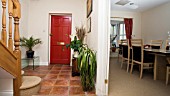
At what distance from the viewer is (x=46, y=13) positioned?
475 centimetres

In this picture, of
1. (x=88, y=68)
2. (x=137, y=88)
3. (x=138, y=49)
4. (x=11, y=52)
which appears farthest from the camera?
(x=138, y=49)

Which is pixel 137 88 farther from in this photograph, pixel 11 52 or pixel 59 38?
pixel 59 38

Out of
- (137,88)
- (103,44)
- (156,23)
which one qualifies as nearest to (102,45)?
(103,44)

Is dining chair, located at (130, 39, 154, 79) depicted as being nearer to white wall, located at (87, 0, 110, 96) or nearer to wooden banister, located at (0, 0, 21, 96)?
white wall, located at (87, 0, 110, 96)

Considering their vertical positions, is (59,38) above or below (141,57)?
above

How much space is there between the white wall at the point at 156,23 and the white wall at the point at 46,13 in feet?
10.7

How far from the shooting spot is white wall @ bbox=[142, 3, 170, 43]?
5.18m

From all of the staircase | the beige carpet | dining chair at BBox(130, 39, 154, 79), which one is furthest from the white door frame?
dining chair at BBox(130, 39, 154, 79)

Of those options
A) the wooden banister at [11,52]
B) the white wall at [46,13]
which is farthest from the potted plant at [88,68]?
the white wall at [46,13]

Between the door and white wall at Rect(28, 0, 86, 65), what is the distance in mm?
242

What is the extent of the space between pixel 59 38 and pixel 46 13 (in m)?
1.02

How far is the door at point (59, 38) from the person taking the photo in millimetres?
4941

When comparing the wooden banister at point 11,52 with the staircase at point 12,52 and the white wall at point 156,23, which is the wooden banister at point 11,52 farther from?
the white wall at point 156,23

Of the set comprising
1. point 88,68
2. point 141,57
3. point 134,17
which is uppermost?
point 134,17
